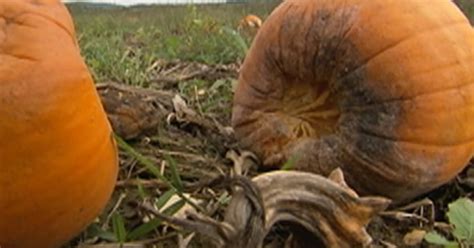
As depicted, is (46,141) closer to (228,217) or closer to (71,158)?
(71,158)

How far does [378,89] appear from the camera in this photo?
7.45 feet

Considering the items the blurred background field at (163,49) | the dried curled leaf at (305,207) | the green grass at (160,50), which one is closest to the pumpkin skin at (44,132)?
the dried curled leaf at (305,207)

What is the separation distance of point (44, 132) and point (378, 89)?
2.69 ft

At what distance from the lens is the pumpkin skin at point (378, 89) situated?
7.43 ft

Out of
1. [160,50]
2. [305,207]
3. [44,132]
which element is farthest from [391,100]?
[160,50]

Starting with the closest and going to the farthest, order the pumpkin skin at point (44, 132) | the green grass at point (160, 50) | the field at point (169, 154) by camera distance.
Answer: the pumpkin skin at point (44, 132), the field at point (169, 154), the green grass at point (160, 50)

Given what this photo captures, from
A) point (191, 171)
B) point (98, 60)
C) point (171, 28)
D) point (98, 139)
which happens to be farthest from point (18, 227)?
point (171, 28)

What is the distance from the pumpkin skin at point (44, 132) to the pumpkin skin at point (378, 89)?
635 mm

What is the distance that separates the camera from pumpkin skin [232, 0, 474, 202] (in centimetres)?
226

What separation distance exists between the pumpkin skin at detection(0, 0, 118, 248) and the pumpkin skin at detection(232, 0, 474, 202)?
0.64 metres

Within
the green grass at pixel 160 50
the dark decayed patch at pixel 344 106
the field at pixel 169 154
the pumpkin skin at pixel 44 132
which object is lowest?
the green grass at pixel 160 50

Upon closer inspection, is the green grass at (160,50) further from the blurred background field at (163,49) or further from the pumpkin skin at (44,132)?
the pumpkin skin at (44,132)

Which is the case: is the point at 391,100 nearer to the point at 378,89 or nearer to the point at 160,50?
the point at 378,89

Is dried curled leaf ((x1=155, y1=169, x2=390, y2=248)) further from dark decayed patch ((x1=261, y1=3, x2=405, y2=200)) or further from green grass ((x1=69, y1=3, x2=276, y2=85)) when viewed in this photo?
green grass ((x1=69, y1=3, x2=276, y2=85))
